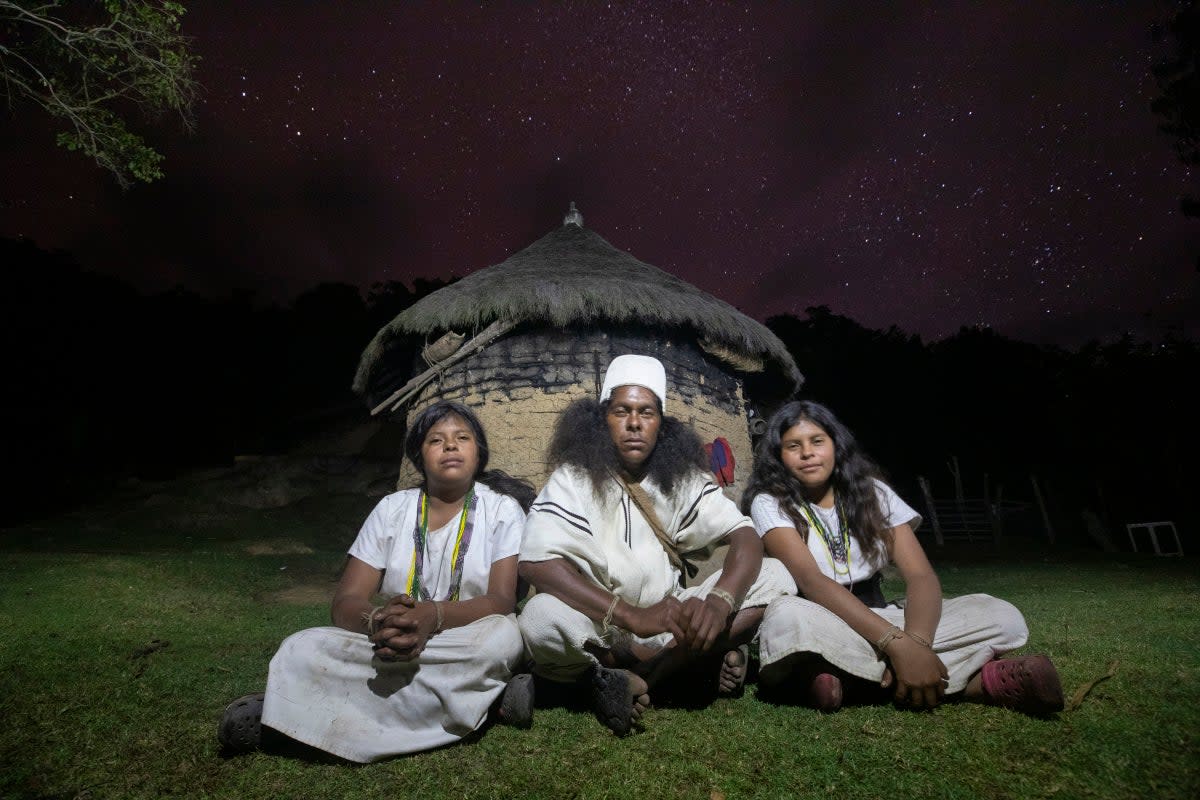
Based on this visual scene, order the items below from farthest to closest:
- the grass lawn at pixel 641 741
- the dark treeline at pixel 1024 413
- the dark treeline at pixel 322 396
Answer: the dark treeline at pixel 1024 413 → the dark treeline at pixel 322 396 → the grass lawn at pixel 641 741

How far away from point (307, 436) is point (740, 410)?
762 inches

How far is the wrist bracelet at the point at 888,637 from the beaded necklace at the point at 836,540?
0.47 m

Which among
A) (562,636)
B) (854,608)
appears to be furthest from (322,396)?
(854,608)

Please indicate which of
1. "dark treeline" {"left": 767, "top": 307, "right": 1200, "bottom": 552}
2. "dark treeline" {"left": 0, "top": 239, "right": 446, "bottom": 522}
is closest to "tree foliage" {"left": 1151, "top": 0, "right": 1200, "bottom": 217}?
"dark treeline" {"left": 767, "top": 307, "right": 1200, "bottom": 552}

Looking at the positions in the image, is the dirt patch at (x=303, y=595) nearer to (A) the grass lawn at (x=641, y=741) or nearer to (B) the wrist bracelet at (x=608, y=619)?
(A) the grass lawn at (x=641, y=741)

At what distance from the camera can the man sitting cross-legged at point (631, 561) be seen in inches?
94.7

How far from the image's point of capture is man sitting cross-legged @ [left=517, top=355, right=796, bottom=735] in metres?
2.40

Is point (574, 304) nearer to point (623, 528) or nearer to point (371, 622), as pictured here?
point (623, 528)

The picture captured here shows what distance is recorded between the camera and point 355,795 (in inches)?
76.2

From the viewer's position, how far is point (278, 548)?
410 inches

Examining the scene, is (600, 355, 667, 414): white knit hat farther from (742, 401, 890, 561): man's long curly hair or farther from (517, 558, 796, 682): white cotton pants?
(517, 558, 796, 682): white cotton pants

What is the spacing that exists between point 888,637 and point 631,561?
113 cm

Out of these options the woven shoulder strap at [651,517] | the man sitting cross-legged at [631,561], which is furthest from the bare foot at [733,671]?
the woven shoulder strap at [651,517]

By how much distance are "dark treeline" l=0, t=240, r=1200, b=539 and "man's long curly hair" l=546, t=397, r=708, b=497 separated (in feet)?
59.8
